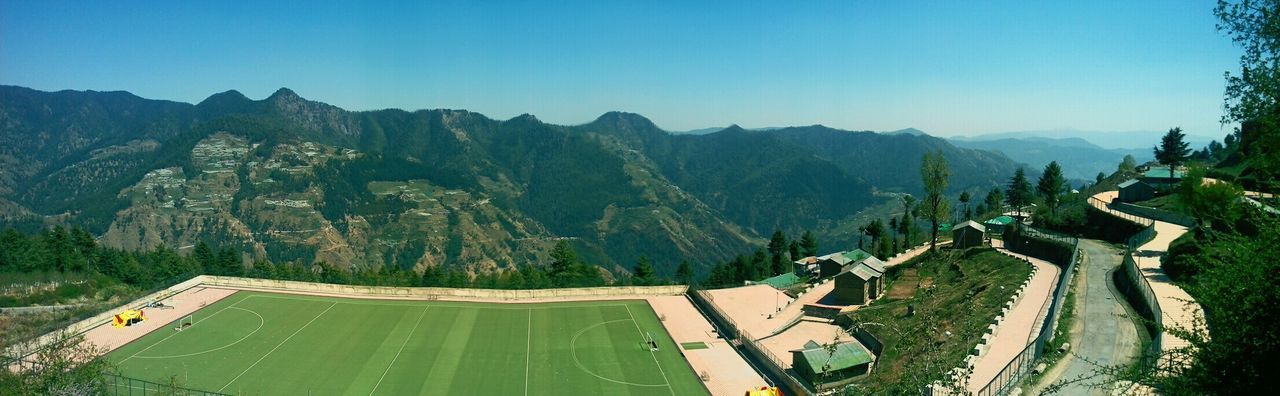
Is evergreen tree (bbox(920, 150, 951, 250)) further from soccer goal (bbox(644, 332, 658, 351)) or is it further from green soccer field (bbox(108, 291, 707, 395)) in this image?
soccer goal (bbox(644, 332, 658, 351))

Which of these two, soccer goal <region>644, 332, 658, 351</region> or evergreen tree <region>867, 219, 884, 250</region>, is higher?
evergreen tree <region>867, 219, 884, 250</region>

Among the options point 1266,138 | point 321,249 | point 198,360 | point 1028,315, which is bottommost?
point 321,249

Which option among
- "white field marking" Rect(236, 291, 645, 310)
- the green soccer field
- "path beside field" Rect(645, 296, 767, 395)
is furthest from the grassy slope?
"white field marking" Rect(236, 291, 645, 310)

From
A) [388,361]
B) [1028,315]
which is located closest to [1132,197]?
[1028,315]

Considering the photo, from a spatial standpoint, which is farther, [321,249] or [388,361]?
[321,249]

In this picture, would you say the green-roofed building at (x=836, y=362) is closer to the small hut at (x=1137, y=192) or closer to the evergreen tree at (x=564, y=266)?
the evergreen tree at (x=564, y=266)

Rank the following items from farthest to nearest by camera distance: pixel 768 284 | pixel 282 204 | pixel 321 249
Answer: pixel 282 204 → pixel 321 249 → pixel 768 284

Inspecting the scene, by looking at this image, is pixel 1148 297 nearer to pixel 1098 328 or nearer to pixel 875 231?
pixel 1098 328

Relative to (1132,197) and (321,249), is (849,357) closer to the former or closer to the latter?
(1132,197)
